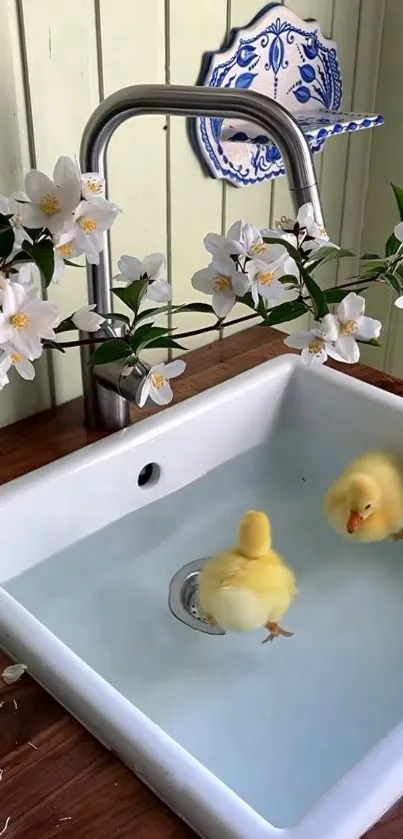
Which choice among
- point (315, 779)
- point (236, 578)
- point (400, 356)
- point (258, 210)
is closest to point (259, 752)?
point (315, 779)

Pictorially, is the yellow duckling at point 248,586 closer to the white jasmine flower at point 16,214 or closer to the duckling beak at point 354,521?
the duckling beak at point 354,521

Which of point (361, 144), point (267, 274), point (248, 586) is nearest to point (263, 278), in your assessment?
point (267, 274)

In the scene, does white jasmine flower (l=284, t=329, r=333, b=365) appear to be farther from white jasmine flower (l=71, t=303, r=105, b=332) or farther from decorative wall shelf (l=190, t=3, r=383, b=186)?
decorative wall shelf (l=190, t=3, r=383, b=186)

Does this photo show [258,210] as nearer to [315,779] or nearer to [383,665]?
[383,665]

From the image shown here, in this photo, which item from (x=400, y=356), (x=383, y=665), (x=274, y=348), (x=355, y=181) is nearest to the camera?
(x=383, y=665)

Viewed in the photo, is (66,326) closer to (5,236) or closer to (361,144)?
(5,236)

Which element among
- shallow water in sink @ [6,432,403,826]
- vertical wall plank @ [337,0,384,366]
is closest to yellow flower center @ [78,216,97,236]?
shallow water in sink @ [6,432,403,826]

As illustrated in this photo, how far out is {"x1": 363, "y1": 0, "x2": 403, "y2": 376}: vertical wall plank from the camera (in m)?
1.17

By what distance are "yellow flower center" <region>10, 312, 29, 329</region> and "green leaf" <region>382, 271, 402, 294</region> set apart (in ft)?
0.88

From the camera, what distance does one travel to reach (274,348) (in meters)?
1.05

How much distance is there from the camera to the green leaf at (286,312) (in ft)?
2.04

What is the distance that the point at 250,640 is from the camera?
29.9 inches

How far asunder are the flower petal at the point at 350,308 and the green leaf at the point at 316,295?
0.5 inches

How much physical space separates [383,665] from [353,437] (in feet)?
0.98
